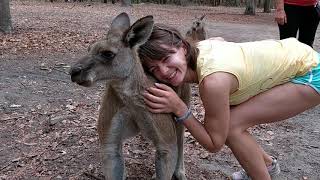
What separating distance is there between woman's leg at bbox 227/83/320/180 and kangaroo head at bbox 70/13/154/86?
683mm

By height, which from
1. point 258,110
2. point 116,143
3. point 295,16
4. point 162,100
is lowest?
point 116,143

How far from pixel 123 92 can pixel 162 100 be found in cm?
21

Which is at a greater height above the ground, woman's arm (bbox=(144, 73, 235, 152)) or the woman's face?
the woman's face

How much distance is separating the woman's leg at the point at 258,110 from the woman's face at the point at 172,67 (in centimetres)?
40

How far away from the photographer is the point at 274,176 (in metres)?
3.05

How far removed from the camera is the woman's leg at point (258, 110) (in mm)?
2607

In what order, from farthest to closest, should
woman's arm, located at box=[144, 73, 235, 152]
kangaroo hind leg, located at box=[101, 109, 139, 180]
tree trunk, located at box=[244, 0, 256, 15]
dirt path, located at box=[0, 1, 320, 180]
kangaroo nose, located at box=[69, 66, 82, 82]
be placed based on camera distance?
1. tree trunk, located at box=[244, 0, 256, 15]
2. dirt path, located at box=[0, 1, 320, 180]
3. kangaroo hind leg, located at box=[101, 109, 139, 180]
4. woman's arm, located at box=[144, 73, 235, 152]
5. kangaroo nose, located at box=[69, 66, 82, 82]

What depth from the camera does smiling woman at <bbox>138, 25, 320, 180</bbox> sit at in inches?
94.2

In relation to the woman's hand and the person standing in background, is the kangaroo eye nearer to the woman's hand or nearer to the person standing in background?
the woman's hand

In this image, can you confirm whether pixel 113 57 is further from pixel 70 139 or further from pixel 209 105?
pixel 70 139

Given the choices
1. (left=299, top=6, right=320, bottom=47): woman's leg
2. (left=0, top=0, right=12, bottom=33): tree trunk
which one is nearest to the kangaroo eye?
(left=299, top=6, right=320, bottom=47): woman's leg

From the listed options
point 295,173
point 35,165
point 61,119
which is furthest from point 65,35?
point 295,173

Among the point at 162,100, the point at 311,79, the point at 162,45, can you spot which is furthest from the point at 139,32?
the point at 311,79

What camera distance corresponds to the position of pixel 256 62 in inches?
102
